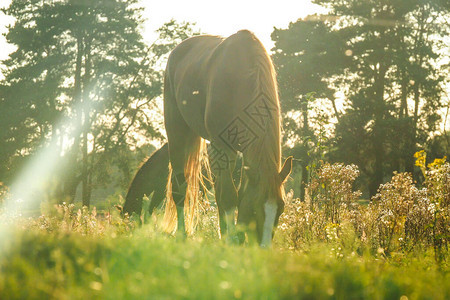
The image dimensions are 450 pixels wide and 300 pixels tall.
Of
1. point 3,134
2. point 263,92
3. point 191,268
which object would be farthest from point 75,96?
point 191,268

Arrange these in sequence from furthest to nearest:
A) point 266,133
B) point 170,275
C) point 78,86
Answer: point 78,86 < point 266,133 < point 170,275

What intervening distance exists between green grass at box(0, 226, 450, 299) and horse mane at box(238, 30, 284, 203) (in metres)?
1.38

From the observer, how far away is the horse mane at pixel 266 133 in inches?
137

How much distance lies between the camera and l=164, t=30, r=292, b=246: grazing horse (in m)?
3.42

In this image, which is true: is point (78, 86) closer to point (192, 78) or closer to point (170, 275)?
point (192, 78)

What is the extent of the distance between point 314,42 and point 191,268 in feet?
95.5

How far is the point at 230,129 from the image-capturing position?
4.21m

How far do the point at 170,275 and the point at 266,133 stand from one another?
7.80 ft

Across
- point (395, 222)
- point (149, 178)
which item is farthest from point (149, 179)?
point (395, 222)

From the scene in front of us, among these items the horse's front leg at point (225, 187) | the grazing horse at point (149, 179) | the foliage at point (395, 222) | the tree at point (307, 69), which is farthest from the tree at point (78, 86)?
the horse's front leg at point (225, 187)

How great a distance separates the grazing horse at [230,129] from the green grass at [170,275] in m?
1.08

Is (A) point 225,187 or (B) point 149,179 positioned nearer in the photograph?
(A) point 225,187

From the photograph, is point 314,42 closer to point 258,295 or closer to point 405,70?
point 405,70

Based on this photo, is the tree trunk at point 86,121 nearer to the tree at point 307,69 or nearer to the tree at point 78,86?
the tree at point 78,86
